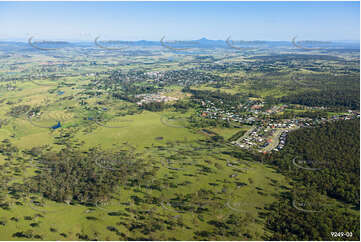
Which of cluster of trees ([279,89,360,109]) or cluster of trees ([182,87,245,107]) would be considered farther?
cluster of trees ([182,87,245,107])

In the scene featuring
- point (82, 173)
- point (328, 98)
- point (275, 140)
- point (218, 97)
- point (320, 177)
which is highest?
point (328, 98)

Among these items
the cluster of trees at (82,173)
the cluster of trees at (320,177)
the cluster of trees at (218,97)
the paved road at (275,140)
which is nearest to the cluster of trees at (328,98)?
the cluster of trees at (218,97)

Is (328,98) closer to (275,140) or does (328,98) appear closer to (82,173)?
(275,140)

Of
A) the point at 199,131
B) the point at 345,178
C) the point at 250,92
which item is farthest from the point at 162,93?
the point at 345,178

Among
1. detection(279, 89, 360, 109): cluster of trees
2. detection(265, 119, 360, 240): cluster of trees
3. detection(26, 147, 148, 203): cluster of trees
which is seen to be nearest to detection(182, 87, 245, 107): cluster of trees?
detection(279, 89, 360, 109): cluster of trees

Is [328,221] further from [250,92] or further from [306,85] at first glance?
[306,85]

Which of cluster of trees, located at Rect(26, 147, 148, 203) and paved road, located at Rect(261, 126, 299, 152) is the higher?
paved road, located at Rect(261, 126, 299, 152)

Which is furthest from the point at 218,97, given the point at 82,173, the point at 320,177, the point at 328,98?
the point at 82,173

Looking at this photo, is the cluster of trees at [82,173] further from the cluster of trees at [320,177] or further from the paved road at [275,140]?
the paved road at [275,140]

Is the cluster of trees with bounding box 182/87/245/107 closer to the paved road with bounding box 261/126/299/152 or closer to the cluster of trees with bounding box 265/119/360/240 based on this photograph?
the paved road with bounding box 261/126/299/152
